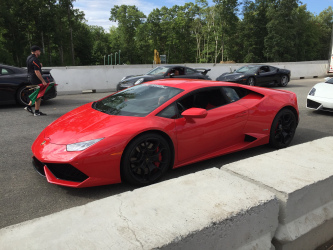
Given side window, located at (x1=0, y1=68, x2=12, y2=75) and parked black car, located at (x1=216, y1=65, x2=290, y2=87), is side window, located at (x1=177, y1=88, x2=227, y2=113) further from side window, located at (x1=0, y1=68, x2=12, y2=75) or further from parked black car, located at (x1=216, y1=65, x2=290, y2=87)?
parked black car, located at (x1=216, y1=65, x2=290, y2=87)

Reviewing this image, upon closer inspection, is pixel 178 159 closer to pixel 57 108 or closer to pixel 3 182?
pixel 3 182

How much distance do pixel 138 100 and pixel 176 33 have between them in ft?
223

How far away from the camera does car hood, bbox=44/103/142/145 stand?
3188mm

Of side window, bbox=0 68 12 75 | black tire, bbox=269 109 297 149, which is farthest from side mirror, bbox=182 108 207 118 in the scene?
side window, bbox=0 68 12 75

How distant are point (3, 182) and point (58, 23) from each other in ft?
164

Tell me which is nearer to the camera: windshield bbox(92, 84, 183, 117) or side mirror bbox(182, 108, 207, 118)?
side mirror bbox(182, 108, 207, 118)

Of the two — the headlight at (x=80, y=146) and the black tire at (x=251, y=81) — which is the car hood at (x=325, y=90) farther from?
the headlight at (x=80, y=146)

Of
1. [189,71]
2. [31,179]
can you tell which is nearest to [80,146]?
[31,179]

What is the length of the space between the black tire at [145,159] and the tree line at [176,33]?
1729 inches

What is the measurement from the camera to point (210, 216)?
5.76 feet

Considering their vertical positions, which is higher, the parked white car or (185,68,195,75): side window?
(185,68,195,75): side window

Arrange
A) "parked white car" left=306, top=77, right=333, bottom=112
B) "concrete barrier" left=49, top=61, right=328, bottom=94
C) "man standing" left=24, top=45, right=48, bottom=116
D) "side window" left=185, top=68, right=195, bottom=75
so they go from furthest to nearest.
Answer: "concrete barrier" left=49, top=61, right=328, bottom=94 → "side window" left=185, top=68, right=195, bottom=75 → "parked white car" left=306, top=77, right=333, bottom=112 → "man standing" left=24, top=45, right=48, bottom=116

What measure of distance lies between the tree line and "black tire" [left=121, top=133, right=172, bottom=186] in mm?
43906

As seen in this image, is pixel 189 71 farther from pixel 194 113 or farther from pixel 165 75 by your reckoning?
pixel 194 113
